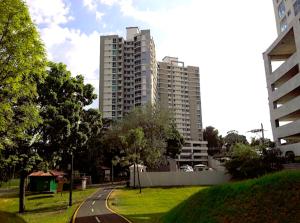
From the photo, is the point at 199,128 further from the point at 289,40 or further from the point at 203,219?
the point at 203,219

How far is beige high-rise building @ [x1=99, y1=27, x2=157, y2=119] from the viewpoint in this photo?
5012 inches

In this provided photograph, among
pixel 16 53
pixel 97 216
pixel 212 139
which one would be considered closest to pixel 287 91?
pixel 97 216

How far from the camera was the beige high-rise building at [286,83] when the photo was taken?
43.4 meters

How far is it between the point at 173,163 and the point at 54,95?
72.8 meters

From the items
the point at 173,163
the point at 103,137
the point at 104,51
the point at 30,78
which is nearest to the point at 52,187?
the point at 103,137

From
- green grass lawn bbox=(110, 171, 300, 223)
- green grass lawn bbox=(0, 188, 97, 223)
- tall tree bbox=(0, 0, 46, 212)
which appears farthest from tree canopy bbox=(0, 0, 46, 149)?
green grass lawn bbox=(0, 188, 97, 223)

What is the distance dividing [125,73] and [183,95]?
126 ft

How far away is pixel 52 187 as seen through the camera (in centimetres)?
5075

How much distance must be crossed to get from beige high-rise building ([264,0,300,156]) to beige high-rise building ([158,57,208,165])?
313ft

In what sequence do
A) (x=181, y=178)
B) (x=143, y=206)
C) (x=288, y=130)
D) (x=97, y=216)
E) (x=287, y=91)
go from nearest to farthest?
(x=97, y=216) → (x=143, y=206) → (x=288, y=130) → (x=287, y=91) → (x=181, y=178)

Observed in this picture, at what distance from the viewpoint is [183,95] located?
160000 mm

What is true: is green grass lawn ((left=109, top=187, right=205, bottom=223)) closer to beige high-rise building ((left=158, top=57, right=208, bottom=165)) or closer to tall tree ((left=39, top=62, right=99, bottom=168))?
tall tree ((left=39, top=62, right=99, bottom=168))

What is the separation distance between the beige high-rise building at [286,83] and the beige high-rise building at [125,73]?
248 ft

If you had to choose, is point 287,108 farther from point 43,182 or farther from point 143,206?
point 43,182
